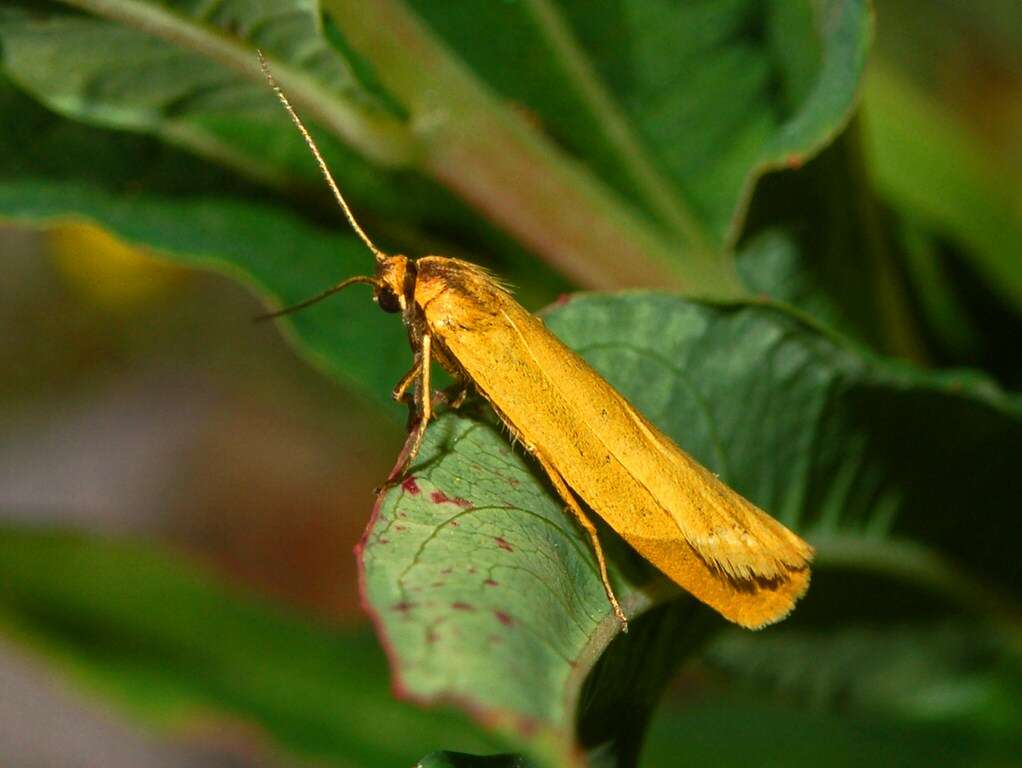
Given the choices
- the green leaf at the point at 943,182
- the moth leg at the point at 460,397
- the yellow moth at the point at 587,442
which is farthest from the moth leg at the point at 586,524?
the green leaf at the point at 943,182

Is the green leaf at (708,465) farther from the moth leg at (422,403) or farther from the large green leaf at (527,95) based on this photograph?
the large green leaf at (527,95)

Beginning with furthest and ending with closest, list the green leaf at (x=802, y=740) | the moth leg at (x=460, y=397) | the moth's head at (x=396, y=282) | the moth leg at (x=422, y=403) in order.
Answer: the green leaf at (x=802, y=740), the moth's head at (x=396, y=282), the moth leg at (x=460, y=397), the moth leg at (x=422, y=403)

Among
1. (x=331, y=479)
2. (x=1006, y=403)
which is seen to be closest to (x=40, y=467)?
(x=331, y=479)

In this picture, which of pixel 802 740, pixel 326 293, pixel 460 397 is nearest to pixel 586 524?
pixel 460 397

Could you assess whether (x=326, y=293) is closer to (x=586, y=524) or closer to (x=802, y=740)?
(x=586, y=524)

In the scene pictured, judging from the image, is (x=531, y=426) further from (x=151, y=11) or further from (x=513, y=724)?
(x=513, y=724)
